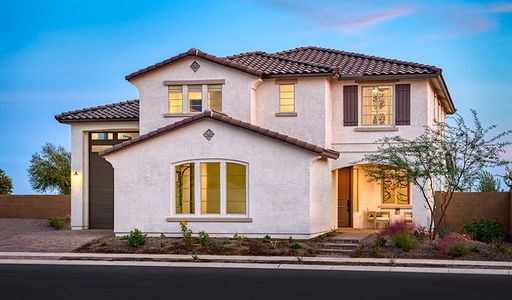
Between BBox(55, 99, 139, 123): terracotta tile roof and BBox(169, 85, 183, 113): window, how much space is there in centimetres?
228

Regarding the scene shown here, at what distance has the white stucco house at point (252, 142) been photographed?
Answer: 29094 millimetres

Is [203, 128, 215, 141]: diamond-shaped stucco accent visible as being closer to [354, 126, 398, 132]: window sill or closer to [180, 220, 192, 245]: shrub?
[180, 220, 192, 245]: shrub

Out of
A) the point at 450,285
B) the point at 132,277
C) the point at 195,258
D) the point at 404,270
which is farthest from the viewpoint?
the point at 195,258

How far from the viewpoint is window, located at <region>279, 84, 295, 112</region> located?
32.2 m

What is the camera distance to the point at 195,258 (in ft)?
81.8

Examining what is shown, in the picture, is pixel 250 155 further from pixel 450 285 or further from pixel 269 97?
pixel 450 285

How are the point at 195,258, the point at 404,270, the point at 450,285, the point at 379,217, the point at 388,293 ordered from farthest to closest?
1. the point at 379,217
2. the point at 195,258
3. the point at 404,270
4. the point at 450,285
5. the point at 388,293

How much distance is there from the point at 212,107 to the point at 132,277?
12979 millimetres

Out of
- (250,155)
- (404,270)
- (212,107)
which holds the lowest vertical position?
(404,270)

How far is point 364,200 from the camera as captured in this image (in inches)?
1379

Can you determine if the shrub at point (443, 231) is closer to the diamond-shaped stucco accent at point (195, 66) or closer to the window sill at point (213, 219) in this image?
the window sill at point (213, 219)

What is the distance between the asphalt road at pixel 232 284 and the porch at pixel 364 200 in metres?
12.7

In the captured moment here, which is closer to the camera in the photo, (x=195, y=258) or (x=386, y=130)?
(x=195, y=258)

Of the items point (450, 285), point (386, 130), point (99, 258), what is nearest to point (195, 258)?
point (99, 258)
